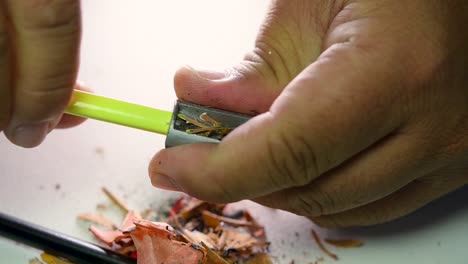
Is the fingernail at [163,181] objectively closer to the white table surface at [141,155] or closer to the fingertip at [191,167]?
the fingertip at [191,167]

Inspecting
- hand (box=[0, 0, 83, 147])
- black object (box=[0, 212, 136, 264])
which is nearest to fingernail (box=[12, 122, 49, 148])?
hand (box=[0, 0, 83, 147])

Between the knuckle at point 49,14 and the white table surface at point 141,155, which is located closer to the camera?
the knuckle at point 49,14

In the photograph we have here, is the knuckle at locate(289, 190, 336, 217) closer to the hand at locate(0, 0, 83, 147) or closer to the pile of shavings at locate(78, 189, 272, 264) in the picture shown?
the pile of shavings at locate(78, 189, 272, 264)

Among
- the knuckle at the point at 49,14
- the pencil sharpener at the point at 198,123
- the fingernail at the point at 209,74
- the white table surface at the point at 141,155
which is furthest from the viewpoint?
the white table surface at the point at 141,155

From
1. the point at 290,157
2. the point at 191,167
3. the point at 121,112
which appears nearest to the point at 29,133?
the point at 121,112

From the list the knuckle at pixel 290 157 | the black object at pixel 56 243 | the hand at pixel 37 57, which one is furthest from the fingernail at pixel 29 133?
the knuckle at pixel 290 157

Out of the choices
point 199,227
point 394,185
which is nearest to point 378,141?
point 394,185
